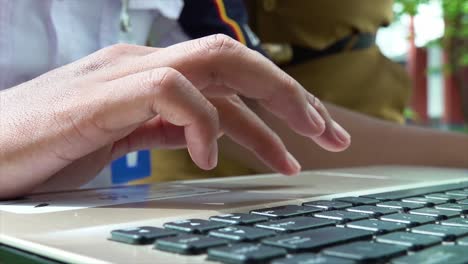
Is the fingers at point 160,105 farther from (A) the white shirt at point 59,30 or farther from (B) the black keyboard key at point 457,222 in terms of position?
(A) the white shirt at point 59,30

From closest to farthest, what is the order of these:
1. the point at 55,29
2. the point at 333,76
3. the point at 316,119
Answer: the point at 316,119 → the point at 55,29 → the point at 333,76

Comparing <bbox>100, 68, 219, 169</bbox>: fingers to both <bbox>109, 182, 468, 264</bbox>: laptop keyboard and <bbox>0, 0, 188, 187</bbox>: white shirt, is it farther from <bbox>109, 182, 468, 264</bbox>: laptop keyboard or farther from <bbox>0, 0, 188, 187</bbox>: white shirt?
<bbox>0, 0, 188, 187</bbox>: white shirt

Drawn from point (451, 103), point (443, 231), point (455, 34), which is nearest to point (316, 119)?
point (443, 231)

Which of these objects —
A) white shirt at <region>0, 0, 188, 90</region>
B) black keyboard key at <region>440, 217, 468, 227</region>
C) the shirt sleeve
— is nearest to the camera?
black keyboard key at <region>440, 217, 468, 227</region>

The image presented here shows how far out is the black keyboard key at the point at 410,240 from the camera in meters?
0.29

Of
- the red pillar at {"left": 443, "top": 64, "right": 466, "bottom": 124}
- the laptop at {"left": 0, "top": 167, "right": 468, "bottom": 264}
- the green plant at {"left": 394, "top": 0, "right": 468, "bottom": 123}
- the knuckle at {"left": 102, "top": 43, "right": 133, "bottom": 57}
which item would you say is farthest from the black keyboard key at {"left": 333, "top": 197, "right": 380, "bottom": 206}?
the red pillar at {"left": 443, "top": 64, "right": 466, "bottom": 124}

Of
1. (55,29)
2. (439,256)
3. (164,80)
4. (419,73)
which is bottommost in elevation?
(439,256)

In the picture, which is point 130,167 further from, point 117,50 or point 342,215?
point 342,215

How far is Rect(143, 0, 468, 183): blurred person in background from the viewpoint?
0.89 metres

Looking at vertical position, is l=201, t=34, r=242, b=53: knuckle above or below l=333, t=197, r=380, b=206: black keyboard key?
above

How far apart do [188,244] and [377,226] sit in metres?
0.11

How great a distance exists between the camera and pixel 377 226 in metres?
0.34

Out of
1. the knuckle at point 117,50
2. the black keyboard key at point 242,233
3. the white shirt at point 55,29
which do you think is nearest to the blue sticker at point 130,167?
the white shirt at point 55,29

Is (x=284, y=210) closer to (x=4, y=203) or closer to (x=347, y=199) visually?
(x=347, y=199)
